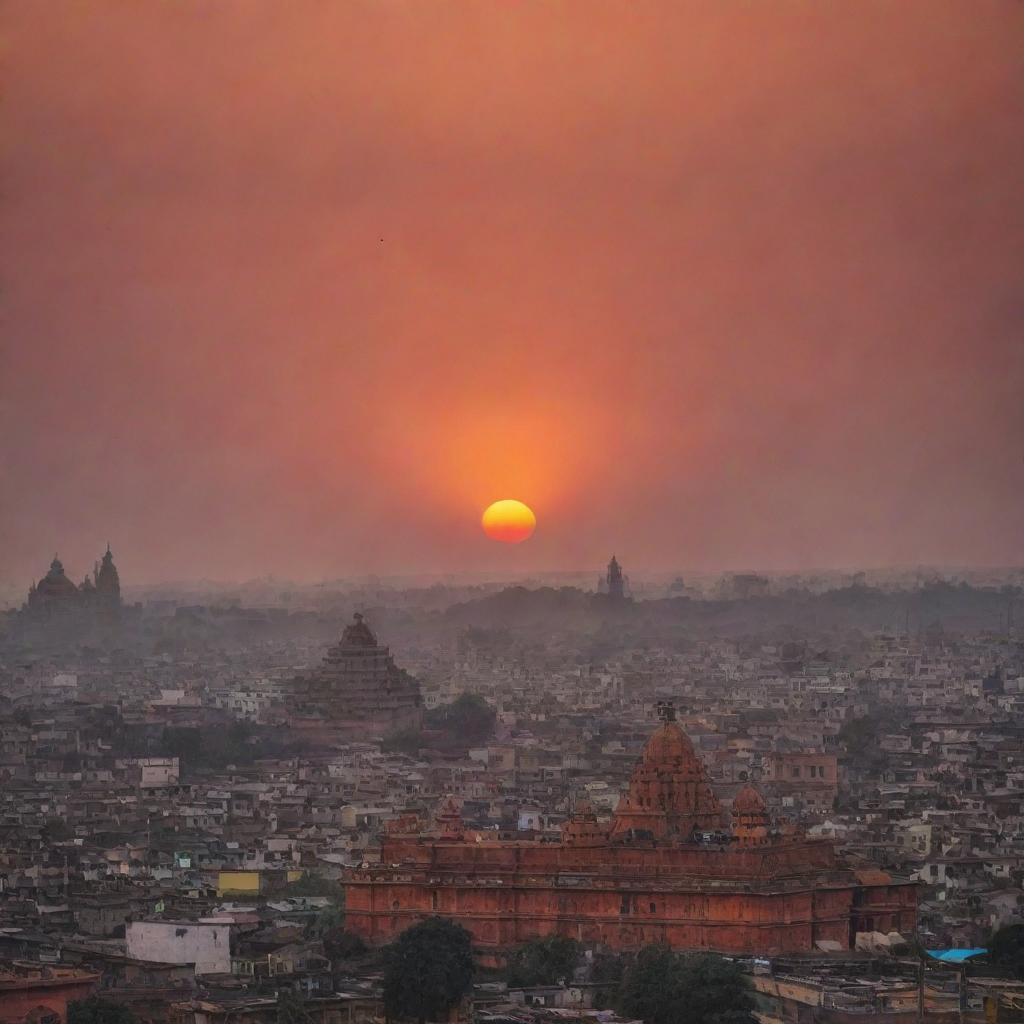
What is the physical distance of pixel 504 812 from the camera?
3738cm

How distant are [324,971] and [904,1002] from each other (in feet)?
13.9

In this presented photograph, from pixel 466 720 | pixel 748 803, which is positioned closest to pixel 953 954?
pixel 748 803

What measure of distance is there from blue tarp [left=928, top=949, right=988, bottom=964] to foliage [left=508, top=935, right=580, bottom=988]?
7.73ft

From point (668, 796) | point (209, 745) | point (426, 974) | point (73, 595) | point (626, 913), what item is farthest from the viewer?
point (73, 595)

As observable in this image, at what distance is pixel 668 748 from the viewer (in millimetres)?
27625

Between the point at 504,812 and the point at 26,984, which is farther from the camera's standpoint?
the point at 504,812

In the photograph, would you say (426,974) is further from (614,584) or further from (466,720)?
(614,584)

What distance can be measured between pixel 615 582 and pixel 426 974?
45.7 meters

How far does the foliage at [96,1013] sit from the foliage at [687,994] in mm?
2892

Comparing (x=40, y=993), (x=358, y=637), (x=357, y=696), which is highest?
(x=358, y=637)

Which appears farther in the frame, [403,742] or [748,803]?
[403,742]

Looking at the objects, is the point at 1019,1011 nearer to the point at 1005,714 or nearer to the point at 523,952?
the point at 523,952

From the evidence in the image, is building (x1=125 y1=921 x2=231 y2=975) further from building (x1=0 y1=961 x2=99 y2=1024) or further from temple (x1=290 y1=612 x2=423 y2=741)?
temple (x1=290 y1=612 x2=423 y2=741)

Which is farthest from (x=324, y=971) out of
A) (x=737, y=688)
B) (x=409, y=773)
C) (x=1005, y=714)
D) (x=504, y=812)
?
(x=737, y=688)
